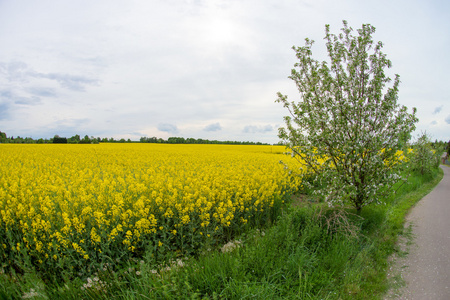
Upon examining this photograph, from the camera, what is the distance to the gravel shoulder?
157 inches

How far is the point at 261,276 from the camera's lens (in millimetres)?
3836

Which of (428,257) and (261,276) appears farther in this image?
(428,257)

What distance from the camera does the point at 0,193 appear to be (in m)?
6.10

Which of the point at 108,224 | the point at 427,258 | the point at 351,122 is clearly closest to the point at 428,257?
the point at 427,258

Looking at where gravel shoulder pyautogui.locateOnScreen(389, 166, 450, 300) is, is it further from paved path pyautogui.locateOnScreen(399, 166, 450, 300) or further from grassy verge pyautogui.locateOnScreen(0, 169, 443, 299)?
grassy verge pyautogui.locateOnScreen(0, 169, 443, 299)

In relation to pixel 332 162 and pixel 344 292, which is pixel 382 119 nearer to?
pixel 332 162

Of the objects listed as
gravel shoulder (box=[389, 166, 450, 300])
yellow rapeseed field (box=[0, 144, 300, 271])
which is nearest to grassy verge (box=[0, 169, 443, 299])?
gravel shoulder (box=[389, 166, 450, 300])

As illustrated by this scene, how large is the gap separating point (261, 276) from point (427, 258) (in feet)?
11.8

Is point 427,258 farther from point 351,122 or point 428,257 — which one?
point 351,122

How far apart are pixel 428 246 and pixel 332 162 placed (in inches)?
102

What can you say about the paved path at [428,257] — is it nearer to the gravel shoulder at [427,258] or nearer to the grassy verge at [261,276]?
the gravel shoulder at [427,258]

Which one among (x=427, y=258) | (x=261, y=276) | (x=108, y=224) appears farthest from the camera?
(x=427, y=258)

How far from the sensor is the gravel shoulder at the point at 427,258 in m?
4.00

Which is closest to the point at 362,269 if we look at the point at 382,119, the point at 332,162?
the point at 332,162
